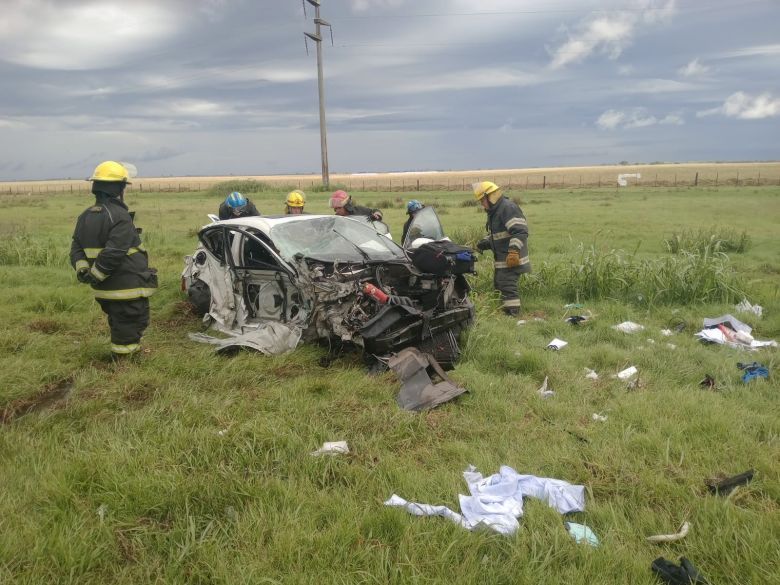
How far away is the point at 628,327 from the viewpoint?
660 cm

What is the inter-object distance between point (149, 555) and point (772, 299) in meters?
8.15

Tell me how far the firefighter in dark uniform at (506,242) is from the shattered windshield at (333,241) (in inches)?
70.9

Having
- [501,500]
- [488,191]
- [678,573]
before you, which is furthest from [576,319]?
[678,573]

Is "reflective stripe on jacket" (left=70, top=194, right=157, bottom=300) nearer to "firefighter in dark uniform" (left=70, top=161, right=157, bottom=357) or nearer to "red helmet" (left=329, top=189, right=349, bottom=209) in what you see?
"firefighter in dark uniform" (left=70, top=161, right=157, bottom=357)

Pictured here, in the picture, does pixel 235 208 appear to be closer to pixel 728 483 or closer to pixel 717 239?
pixel 728 483

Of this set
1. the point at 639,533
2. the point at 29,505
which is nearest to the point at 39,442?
the point at 29,505

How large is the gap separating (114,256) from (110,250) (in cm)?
6

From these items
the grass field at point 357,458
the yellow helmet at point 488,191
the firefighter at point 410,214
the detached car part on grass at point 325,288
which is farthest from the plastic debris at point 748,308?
the firefighter at point 410,214

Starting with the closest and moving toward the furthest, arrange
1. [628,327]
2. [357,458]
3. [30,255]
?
1. [357,458]
2. [628,327]
3. [30,255]

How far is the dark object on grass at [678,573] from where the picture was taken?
7.97 feet

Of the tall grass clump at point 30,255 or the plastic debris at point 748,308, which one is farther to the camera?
the tall grass clump at point 30,255

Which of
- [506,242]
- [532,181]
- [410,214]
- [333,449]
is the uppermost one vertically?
[532,181]

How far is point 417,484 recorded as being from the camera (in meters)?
3.17

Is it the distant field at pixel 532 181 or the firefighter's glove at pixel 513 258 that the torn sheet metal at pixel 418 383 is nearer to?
the firefighter's glove at pixel 513 258
